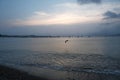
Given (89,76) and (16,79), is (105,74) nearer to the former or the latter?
(89,76)

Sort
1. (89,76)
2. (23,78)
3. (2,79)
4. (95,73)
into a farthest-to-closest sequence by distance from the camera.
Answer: (95,73) → (89,76) → (23,78) → (2,79)

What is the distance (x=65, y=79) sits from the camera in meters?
19.4

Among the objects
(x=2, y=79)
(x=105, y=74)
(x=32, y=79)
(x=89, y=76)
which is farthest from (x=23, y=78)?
Answer: (x=105, y=74)

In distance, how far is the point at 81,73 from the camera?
2225 cm

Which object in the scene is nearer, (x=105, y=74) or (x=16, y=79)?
(x=16, y=79)

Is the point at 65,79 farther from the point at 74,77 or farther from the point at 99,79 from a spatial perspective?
the point at 99,79

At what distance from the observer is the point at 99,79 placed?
1942cm

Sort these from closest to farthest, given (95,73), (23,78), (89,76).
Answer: (23,78) → (89,76) → (95,73)

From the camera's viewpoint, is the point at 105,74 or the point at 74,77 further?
the point at 105,74

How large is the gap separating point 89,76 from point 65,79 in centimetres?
267

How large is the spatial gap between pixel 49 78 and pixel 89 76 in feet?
12.8

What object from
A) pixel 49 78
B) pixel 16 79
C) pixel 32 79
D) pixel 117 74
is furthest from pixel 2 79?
pixel 117 74

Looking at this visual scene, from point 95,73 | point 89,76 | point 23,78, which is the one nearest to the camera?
point 23,78

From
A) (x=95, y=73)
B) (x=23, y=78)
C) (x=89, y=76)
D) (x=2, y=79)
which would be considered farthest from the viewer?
(x=95, y=73)
